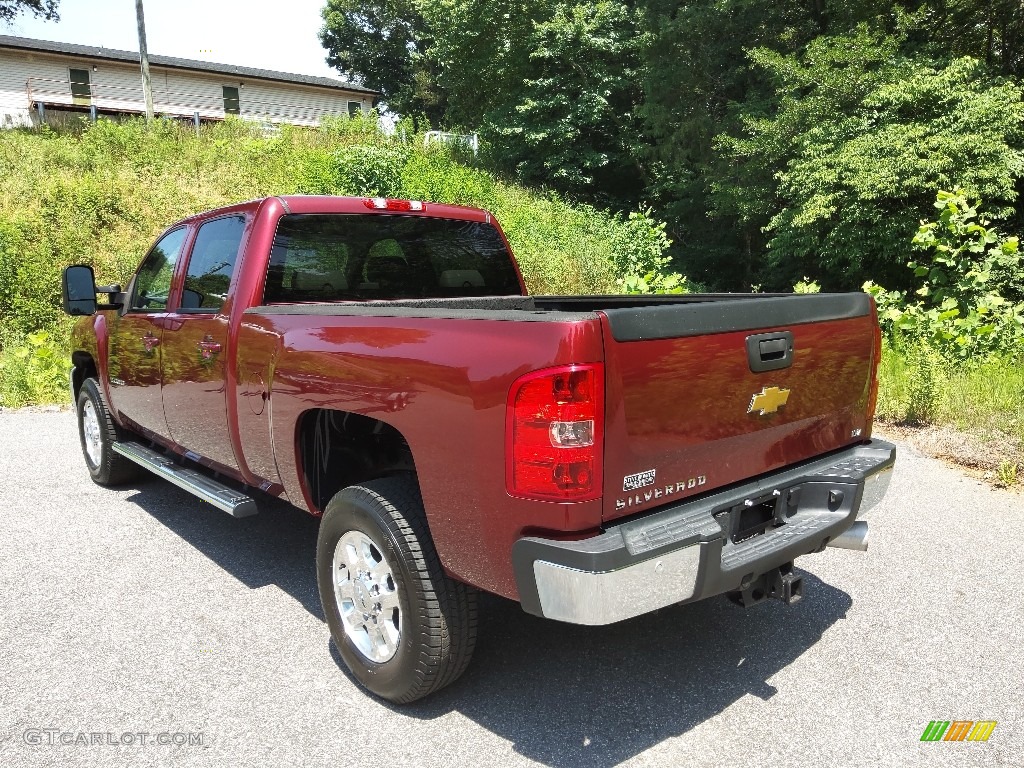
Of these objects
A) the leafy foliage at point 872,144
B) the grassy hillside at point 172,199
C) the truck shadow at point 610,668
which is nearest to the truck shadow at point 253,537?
the truck shadow at point 610,668

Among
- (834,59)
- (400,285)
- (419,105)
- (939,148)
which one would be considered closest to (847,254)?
(939,148)

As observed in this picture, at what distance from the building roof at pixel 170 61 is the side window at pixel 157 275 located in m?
34.9

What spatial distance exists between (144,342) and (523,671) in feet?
10.3

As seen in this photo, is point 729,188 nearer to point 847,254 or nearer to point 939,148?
point 847,254

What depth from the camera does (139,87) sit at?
35406 mm

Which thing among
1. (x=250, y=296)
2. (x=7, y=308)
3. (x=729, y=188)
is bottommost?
(x=7, y=308)

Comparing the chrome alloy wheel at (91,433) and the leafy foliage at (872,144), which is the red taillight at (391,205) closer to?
the chrome alloy wheel at (91,433)

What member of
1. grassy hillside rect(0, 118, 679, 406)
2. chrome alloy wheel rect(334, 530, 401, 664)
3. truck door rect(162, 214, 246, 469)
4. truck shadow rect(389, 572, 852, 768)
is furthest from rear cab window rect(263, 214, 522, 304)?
grassy hillside rect(0, 118, 679, 406)

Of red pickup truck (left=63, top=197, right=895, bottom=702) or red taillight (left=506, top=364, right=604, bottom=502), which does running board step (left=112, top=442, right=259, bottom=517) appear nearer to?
red pickup truck (left=63, top=197, right=895, bottom=702)

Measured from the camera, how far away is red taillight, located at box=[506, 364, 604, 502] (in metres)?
2.15

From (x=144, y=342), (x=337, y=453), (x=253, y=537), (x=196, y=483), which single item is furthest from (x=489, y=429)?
(x=144, y=342)

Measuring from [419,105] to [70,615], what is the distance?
4831 centimetres

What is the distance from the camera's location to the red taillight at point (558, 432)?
2.15 meters

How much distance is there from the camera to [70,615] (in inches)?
141
